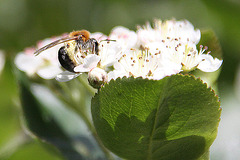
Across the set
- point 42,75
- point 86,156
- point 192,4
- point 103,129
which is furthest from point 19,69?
point 192,4

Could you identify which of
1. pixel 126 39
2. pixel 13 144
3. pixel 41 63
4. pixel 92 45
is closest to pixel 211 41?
pixel 126 39

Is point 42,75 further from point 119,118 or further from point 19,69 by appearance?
point 119,118

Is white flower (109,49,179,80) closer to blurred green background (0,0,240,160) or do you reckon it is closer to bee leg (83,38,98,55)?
bee leg (83,38,98,55)

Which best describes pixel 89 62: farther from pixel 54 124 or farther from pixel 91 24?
pixel 91 24

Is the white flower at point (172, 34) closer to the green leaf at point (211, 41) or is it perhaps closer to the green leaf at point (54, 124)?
the green leaf at point (211, 41)

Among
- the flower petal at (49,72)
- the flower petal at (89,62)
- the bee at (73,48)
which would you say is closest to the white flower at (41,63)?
the flower petal at (49,72)

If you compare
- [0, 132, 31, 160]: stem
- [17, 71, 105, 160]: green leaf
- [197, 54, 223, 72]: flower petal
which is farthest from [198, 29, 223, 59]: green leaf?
[0, 132, 31, 160]: stem
